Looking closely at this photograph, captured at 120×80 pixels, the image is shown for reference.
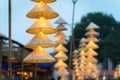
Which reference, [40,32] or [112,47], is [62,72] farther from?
[112,47]

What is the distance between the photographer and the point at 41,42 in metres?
5.62

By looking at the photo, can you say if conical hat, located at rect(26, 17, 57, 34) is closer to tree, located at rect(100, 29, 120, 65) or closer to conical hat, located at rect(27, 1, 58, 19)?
conical hat, located at rect(27, 1, 58, 19)

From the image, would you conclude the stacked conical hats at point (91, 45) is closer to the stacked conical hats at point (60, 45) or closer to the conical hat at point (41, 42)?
the stacked conical hats at point (60, 45)

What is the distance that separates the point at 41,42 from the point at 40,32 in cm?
19

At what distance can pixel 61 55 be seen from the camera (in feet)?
31.0

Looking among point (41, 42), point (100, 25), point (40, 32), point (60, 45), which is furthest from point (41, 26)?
point (100, 25)

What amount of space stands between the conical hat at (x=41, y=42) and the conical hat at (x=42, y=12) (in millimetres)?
266

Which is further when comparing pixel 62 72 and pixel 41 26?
pixel 62 72

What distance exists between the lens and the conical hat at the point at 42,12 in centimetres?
571

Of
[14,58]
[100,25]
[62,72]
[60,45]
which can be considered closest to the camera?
[60,45]

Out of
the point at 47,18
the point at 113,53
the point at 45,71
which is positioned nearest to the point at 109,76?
the point at 113,53

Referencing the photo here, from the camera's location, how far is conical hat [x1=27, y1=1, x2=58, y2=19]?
225 inches

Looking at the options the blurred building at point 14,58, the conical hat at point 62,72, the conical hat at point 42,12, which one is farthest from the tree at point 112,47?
the conical hat at point 42,12

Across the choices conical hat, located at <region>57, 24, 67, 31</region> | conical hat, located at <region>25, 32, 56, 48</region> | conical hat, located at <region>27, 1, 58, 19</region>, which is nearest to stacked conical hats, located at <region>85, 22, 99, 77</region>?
conical hat, located at <region>57, 24, 67, 31</region>
